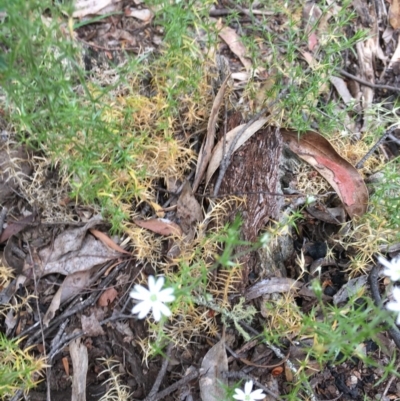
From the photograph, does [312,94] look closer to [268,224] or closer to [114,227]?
[268,224]

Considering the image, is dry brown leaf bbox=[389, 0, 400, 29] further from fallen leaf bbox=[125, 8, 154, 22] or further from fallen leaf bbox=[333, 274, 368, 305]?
fallen leaf bbox=[333, 274, 368, 305]

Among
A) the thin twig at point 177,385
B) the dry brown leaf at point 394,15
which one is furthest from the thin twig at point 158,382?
the dry brown leaf at point 394,15

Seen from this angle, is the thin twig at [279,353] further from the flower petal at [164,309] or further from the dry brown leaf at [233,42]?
the dry brown leaf at [233,42]

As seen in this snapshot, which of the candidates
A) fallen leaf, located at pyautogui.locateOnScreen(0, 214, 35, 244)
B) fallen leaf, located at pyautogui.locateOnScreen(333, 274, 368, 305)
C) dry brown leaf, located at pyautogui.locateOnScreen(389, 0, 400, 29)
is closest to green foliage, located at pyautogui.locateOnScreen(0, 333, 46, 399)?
fallen leaf, located at pyautogui.locateOnScreen(0, 214, 35, 244)

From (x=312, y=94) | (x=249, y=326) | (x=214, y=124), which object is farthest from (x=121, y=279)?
(x=312, y=94)

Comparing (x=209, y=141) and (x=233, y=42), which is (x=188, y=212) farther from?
(x=233, y=42)
